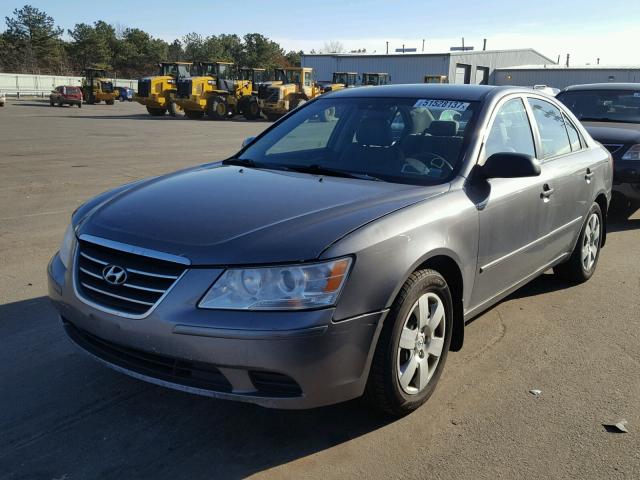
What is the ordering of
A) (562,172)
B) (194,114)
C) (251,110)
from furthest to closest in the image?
1. (194,114)
2. (251,110)
3. (562,172)

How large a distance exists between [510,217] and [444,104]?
0.88m

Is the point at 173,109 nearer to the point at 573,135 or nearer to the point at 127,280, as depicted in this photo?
the point at 573,135

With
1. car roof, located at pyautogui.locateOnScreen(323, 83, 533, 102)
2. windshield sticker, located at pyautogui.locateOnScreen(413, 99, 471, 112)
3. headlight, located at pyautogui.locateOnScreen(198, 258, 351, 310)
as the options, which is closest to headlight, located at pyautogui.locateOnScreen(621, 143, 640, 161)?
car roof, located at pyautogui.locateOnScreen(323, 83, 533, 102)

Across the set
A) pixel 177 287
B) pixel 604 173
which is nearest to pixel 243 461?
pixel 177 287

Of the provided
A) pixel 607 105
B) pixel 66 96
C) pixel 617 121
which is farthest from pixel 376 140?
pixel 66 96

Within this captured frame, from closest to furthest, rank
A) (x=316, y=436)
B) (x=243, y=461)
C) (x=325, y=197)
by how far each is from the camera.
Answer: (x=243, y=461) → (x=316, y=436) → (x=325, y=197)

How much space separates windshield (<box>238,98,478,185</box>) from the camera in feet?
12.7

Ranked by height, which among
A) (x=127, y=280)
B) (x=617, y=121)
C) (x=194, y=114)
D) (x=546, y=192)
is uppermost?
(x=617, y=121)

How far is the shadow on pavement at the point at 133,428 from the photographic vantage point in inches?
110

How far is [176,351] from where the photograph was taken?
269 cm

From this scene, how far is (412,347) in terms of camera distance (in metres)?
3.18

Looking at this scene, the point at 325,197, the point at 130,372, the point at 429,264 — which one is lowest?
the point at 130,372

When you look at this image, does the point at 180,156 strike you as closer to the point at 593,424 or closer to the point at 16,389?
the point at 16,389

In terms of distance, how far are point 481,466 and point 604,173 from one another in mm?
3692
